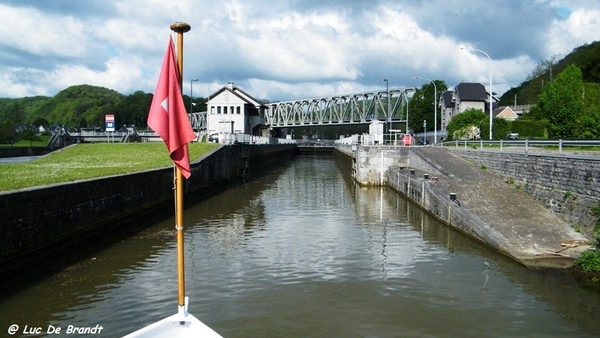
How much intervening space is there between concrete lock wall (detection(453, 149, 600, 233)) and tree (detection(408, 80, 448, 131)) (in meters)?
86.2

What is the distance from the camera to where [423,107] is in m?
108

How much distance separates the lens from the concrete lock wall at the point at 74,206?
12750mm

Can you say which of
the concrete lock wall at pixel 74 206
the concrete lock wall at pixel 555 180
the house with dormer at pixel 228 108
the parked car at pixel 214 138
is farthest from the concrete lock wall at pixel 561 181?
the house with dormer at pixel 228 108

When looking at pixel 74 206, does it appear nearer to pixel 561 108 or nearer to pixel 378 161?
pixel 378 161

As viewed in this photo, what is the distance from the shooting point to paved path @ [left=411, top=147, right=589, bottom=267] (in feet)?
47.3

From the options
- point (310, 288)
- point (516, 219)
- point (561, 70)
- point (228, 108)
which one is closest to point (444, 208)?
point (516, 219)

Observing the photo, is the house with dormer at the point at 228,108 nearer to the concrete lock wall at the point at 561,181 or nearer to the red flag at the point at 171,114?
the concrete lock wall at the point at 561,181

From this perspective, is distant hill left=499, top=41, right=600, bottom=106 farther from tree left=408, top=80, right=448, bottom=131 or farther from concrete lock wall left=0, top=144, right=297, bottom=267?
concrete lock wall left=0, top=144, right=297, bottom=267

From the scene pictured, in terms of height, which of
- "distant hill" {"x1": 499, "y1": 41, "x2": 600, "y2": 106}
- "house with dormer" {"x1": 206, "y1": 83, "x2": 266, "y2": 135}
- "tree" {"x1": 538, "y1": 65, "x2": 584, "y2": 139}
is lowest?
"tree" {"x1": 538, "y1": 65, "x2": 584, "y2": 139}

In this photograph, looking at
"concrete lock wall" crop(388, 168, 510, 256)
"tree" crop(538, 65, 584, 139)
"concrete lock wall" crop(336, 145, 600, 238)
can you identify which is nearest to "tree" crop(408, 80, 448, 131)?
"tree" crop(538, 65, 584, 139)

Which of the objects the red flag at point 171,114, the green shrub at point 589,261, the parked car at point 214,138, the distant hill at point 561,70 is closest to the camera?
the red flag at point 171,114

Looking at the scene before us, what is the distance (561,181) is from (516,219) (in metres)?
2.19

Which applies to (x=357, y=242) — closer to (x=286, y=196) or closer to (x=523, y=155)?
(x=523, y=155)

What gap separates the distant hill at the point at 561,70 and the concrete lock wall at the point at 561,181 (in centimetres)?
4401
